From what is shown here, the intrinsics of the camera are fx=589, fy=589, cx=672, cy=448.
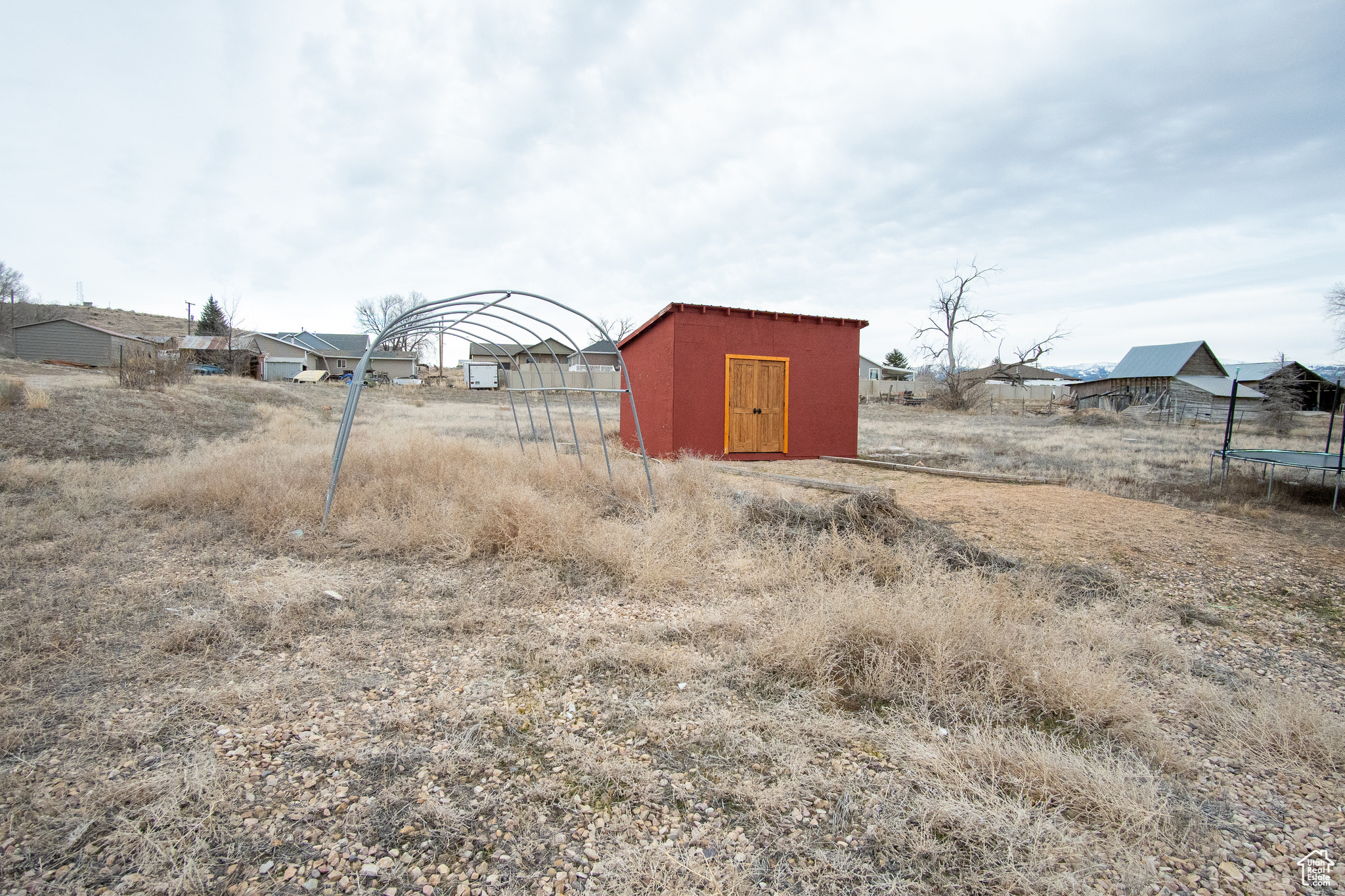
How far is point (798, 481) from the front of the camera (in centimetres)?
933

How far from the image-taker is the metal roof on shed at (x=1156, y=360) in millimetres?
29281

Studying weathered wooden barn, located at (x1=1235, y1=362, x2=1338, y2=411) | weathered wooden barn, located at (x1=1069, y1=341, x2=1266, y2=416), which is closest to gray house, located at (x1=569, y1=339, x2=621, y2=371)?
weathered wooden barn, located at (x1=1069, y1=341, x2=1266, y2=416)

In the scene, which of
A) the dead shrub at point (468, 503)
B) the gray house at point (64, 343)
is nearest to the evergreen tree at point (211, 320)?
the gray house at point (64, 343)

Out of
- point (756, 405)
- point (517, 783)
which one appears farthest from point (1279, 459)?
point (517, 783)

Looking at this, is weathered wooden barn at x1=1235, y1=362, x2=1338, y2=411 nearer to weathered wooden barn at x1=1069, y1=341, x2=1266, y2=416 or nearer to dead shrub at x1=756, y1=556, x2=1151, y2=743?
weathered wooden barn at x1=1069, y1=341, x2=1266, y2=416

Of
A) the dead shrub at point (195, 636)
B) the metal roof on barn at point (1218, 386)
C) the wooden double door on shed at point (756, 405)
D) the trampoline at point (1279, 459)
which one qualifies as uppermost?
the metal roof on barn at point (1218, 386)

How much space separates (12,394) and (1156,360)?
4296cm

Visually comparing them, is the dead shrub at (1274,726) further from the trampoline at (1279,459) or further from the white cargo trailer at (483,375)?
the white cargo trailer at (483,375)

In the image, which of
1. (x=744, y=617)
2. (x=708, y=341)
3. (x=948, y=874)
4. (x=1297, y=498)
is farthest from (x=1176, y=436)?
(x=948, y=874)

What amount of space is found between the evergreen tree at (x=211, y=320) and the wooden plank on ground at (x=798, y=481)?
1947 inches

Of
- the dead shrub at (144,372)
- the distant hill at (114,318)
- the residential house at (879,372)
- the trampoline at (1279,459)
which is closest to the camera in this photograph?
the trampoline at (1279,459)

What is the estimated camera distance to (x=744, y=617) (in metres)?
4.16

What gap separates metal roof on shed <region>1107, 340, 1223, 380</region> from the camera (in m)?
29.3

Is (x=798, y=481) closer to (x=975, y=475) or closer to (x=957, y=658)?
(x=975, y=475)
